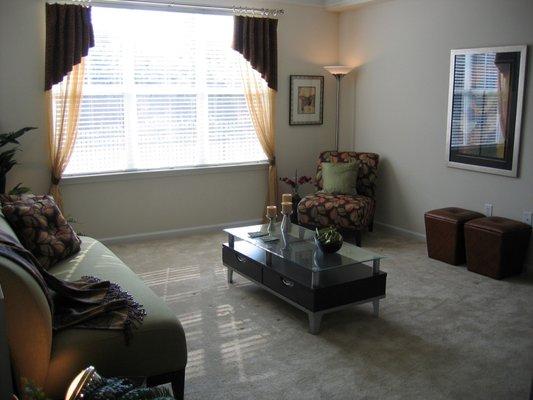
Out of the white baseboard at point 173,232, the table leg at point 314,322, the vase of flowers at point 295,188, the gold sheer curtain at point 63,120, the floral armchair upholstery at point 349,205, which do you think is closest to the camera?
the table leg at point 314,322

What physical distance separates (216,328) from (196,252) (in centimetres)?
167

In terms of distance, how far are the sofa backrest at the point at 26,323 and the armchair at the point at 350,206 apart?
3.37 meters

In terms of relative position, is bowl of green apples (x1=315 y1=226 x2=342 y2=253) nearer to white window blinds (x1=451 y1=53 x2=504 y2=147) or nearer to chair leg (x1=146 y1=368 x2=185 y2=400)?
chair leg (x1=146 y1=368 x2=185 y2=400)

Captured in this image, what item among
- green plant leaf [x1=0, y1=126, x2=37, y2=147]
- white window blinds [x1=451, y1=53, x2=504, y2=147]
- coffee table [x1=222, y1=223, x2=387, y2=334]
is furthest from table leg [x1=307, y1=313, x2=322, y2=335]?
Result: green plant leaf [x1=0, y1=126, x2=37, y2=147]

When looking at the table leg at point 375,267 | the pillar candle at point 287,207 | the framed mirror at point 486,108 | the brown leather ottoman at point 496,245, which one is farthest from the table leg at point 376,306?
the framed mirror at point 486,108

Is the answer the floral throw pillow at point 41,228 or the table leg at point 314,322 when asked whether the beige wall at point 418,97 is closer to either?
the table leg at point 314,322

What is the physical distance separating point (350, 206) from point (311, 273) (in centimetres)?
180

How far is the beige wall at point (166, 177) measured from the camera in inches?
181

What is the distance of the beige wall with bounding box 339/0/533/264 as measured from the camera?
4406 mm

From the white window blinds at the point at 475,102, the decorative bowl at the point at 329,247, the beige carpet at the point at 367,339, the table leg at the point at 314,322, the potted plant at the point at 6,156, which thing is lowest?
the beige carpet at the point at 367,339

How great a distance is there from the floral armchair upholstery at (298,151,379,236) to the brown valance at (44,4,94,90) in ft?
8.21

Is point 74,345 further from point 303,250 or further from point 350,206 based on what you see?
point 350,206

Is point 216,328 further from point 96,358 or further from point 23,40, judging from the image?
point 23,40

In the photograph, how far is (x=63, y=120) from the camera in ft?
15.7
